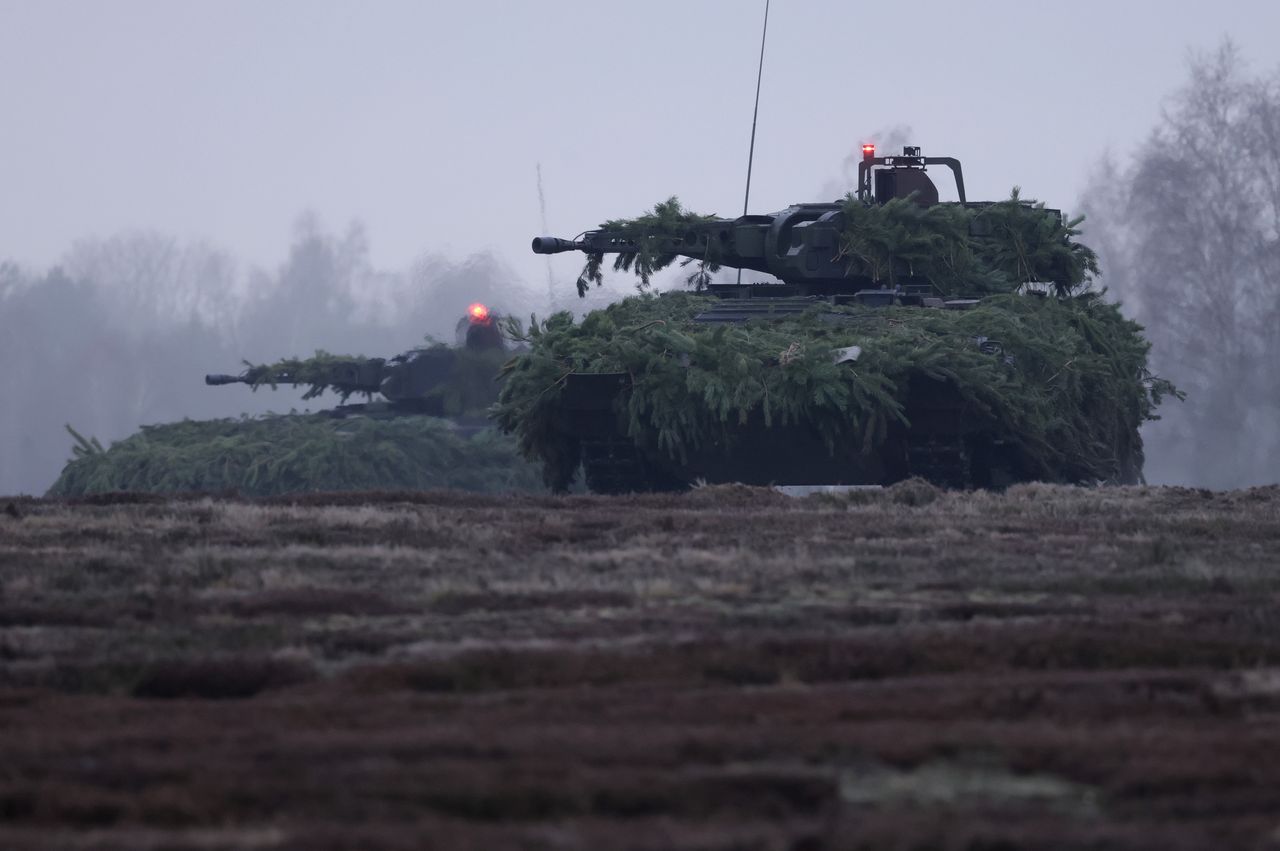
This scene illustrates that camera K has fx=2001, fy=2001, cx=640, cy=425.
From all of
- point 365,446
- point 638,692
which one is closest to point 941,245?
point 365,446

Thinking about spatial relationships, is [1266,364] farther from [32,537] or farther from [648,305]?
[32,537]

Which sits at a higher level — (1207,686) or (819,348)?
(819,348)

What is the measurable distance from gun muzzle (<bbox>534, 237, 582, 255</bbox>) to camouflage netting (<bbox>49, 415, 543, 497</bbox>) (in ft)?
17.7

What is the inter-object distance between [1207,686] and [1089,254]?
43.2ft

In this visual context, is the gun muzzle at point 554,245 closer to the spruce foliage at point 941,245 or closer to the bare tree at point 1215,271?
the spruce foliage at point 941,245

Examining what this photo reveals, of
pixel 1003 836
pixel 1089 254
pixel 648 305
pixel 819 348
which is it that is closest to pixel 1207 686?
pixel 1003 836

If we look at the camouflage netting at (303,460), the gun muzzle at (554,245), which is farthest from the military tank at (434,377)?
the gun muzzle at (554,245)

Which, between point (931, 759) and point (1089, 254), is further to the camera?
point (1089, 254)

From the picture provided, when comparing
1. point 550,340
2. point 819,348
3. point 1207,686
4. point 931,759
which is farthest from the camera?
point 550,340

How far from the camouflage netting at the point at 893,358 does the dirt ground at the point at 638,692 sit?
4.82 metres

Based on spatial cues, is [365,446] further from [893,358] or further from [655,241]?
[893,358]

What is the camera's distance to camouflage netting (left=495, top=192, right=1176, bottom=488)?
13711 millimetres

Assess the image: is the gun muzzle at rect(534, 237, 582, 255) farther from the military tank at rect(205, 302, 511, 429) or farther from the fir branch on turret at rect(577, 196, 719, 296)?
the military tank at rect(205, 302, 511, 429)

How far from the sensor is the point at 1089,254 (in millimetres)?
17547
